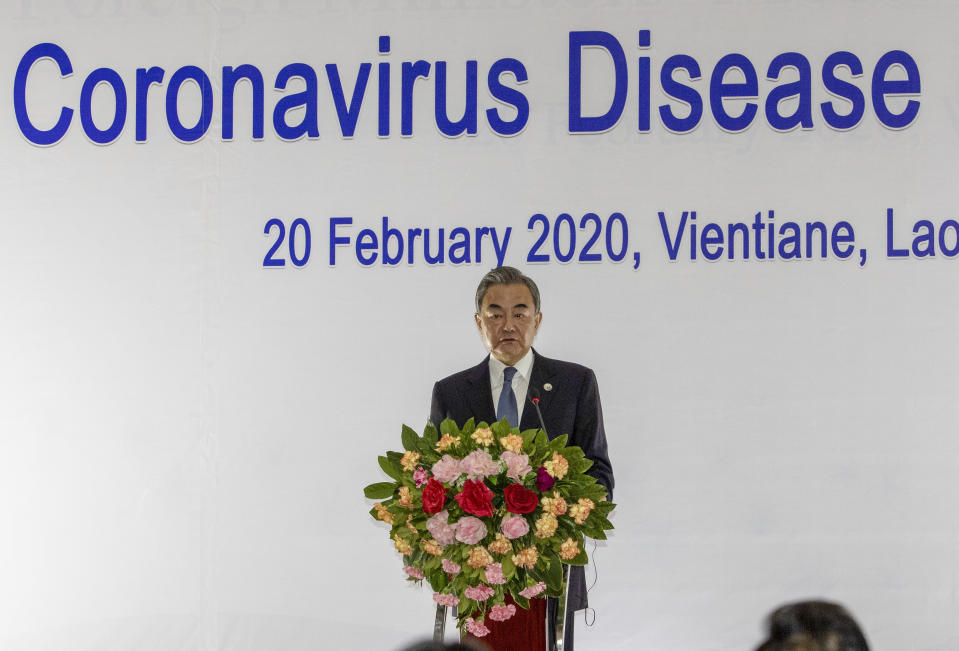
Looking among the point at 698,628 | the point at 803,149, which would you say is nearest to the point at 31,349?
the point at 698,628

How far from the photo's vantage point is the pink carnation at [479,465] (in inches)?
123

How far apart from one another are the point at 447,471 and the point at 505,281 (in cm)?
136

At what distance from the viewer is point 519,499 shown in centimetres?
310

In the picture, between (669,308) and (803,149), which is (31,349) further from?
(803,149)

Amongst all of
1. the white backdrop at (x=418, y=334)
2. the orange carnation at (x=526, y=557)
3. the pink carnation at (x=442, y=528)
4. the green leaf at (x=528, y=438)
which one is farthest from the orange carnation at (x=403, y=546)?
the white backdrop at (x=418, y=334)

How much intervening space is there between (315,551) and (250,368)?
82 cm

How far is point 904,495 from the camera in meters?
4.58

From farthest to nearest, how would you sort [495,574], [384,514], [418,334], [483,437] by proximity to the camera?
[418,334] → [384,514] → [483,437] → [495,574]

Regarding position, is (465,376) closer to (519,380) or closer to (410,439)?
(519,380)

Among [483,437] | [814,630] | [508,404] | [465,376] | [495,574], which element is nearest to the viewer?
[814,630]

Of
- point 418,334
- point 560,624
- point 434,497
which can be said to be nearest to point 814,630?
point 434,497

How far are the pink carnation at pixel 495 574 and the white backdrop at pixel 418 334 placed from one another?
1654 mm

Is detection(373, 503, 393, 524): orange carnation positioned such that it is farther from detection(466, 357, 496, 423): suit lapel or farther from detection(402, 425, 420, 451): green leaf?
detection(466, 357, 496, 423): suit lapel

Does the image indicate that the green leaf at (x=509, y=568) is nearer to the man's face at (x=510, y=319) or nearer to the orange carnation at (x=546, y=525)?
the orange carnation at (x=546, y=525)
